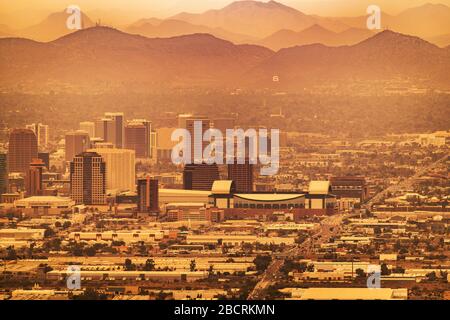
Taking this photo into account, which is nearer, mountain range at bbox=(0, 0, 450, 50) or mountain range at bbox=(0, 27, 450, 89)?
mountain range at bbox=(0, 0, 450, 50)

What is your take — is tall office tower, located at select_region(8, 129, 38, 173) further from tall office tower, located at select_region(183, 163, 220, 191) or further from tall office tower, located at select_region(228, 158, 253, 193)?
tall office tower, located at select_region(228, 158, 253, 193)

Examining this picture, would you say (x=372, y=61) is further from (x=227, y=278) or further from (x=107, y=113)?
(x=227, y=278)

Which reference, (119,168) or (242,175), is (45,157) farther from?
(242,175)

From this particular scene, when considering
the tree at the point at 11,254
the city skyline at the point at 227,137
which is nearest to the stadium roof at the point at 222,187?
the city skyline at the point at 227,137

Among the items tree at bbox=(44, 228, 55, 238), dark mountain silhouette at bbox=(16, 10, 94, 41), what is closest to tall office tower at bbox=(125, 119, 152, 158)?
dark mountain silhouette at bbox=(16, 10, 94, 41)
